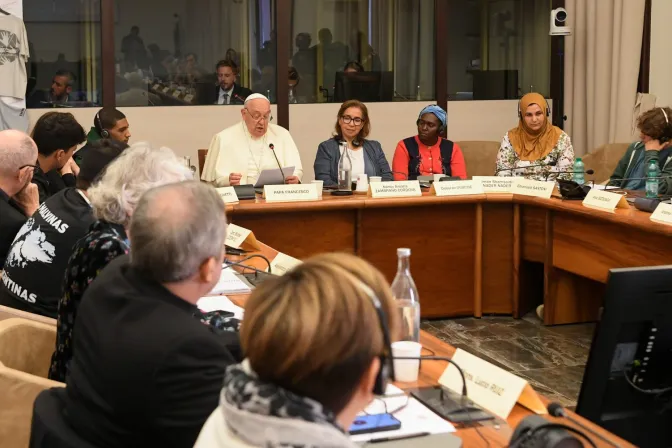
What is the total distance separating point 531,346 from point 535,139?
1.61 m

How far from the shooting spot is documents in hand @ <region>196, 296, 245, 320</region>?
2.52 meters

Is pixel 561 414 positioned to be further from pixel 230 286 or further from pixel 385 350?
pixel 230 286

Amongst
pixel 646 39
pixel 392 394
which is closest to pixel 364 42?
pixel 646 39

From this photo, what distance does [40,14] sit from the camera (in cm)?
679

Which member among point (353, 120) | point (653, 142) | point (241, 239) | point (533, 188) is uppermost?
point (353, 120)

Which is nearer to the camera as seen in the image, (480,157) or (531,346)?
(531,346)

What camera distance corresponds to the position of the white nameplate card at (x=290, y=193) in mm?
4629

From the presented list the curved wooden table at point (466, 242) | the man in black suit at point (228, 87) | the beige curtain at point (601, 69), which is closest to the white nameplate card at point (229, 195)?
the curved wooden table at point (466, 242)

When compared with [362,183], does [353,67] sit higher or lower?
higher

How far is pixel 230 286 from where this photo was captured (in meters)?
2.85

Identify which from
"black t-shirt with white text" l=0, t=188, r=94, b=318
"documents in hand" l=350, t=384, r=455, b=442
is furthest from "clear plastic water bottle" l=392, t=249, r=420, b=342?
"black t-shirt with white text" l=0, t=188, r=94, b=318

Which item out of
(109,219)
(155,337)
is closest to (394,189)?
(109,219)

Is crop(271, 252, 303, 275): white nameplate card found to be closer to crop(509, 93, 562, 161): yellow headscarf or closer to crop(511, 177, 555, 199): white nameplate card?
crop(511, 177, 555, 199): white nameplate card

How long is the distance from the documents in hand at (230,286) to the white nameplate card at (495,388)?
1.06 metres
